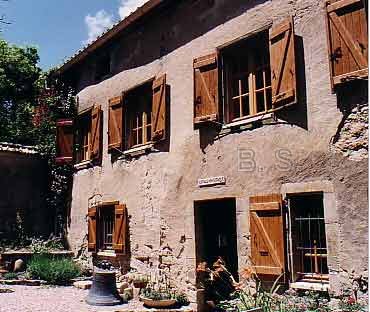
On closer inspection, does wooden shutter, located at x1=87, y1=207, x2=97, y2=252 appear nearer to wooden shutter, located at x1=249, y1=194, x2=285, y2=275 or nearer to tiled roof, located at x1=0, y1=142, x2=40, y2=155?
tiled roof, located at x1=0, y1=142, x2=40, y2=155

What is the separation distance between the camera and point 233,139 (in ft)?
25.6

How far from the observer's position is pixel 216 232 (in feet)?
29.1

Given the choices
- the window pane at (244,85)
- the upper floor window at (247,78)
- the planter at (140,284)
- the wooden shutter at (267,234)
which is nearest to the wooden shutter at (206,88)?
the upper floor window at (247,78)

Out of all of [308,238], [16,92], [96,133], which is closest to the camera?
[308,238]

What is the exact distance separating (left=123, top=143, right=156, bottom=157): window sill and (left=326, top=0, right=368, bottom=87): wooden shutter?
14.8 ft

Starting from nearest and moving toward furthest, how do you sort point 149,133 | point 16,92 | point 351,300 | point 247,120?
1. point 351,300
2. point 247,120
3. point 149,133
4. point 16,92

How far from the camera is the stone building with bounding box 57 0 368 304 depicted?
244 inches

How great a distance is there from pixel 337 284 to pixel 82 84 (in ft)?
30.3

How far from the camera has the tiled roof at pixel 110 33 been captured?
9.81 metres

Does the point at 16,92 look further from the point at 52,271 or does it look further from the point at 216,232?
the point at 216,232

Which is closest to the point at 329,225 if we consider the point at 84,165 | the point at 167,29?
the point at 167,29

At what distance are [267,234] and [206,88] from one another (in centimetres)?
296

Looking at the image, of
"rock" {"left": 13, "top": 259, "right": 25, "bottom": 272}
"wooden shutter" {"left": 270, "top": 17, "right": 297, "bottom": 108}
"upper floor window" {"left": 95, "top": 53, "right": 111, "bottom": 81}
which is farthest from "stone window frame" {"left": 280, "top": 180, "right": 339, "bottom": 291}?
"rock" {"left": 13, "top": 259, "right": 25, "bottom": 272}

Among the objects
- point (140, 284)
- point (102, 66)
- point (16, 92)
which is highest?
point (16, 92)
